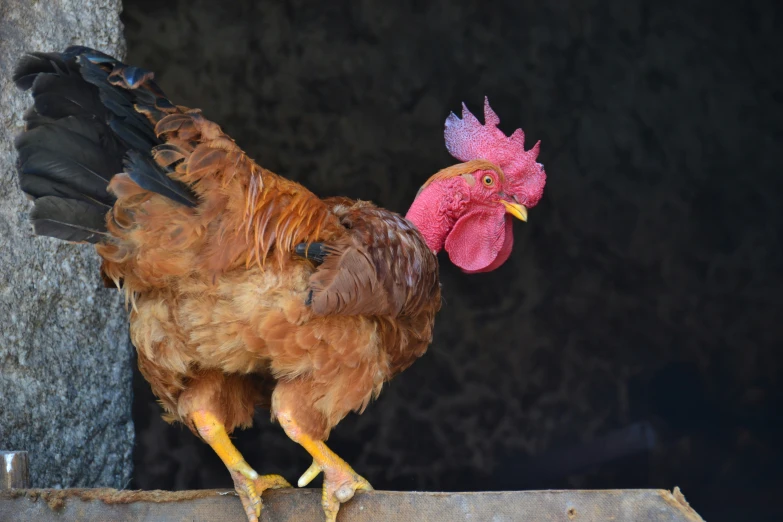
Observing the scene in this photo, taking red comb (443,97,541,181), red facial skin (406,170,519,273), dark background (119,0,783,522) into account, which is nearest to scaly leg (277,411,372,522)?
red facial skin (406,170,519,273)

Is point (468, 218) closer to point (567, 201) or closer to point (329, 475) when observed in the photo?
point (329, 475)

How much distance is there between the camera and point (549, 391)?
4602 millimetres

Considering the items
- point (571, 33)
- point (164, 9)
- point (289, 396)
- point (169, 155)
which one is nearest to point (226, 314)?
point (289, 396)

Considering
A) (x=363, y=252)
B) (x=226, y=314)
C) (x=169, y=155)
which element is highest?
(x=169, y=155)

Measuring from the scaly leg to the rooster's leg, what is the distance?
12 cm

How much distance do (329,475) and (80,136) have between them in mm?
1136

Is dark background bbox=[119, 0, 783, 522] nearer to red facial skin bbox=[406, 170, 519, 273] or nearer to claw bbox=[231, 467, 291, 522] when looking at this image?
red facial skin bbox=[406, 170, 519, 273]

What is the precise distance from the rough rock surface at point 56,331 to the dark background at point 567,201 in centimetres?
128

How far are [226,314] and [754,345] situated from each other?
11.3ft

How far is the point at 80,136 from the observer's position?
2.12 meters

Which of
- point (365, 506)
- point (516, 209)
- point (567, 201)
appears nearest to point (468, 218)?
point (516, 209)

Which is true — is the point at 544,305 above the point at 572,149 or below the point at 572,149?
below

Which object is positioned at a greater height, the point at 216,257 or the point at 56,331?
the point at 216,257

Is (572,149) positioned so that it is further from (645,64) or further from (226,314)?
(226,314)
